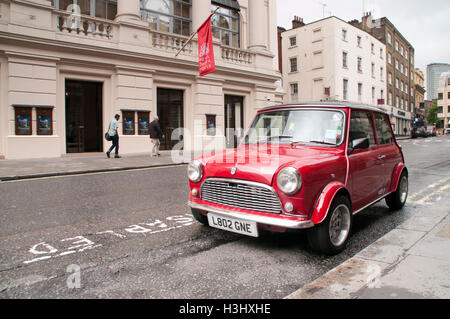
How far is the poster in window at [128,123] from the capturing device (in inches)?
624

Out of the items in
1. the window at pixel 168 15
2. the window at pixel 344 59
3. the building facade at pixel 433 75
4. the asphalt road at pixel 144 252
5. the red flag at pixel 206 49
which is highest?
the building facade at pixel 433 75

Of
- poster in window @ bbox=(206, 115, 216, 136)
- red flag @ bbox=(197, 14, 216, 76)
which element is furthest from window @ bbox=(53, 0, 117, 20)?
poster in window @ bbox=(206, 115, 216, 136)

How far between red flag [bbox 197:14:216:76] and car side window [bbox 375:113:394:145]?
11.2 meters

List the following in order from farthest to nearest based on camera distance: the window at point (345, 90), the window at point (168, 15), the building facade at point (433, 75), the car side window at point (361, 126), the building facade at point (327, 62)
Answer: the building facade at point (433, 75) → the window at point (345, 90) → the building facade at point (327, 62) → the window at point (168, 15) → the car side window at point (361, 126)

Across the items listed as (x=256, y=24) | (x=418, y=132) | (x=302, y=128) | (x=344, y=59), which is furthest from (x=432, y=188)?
(x=418, y=132)

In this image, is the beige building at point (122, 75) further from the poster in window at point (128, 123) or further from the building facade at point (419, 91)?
the building facade at point (419, 91)

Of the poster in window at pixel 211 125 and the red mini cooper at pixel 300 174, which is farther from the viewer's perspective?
the poster in window at pixel 211 125

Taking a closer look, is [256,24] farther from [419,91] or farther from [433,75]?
[433,75]

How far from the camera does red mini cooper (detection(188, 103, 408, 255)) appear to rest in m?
3.22

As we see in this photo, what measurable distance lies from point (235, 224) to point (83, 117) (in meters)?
14.3

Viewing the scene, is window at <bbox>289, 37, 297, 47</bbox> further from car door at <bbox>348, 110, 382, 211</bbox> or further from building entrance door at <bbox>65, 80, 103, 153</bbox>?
car door at <bbox>348, 110, 382, 211</bbox>

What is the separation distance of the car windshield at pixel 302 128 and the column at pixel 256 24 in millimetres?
18278

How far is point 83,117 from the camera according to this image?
1574 cm

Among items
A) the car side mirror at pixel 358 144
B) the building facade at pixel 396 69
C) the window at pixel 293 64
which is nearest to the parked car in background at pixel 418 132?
the building facade at pixel 396 69
